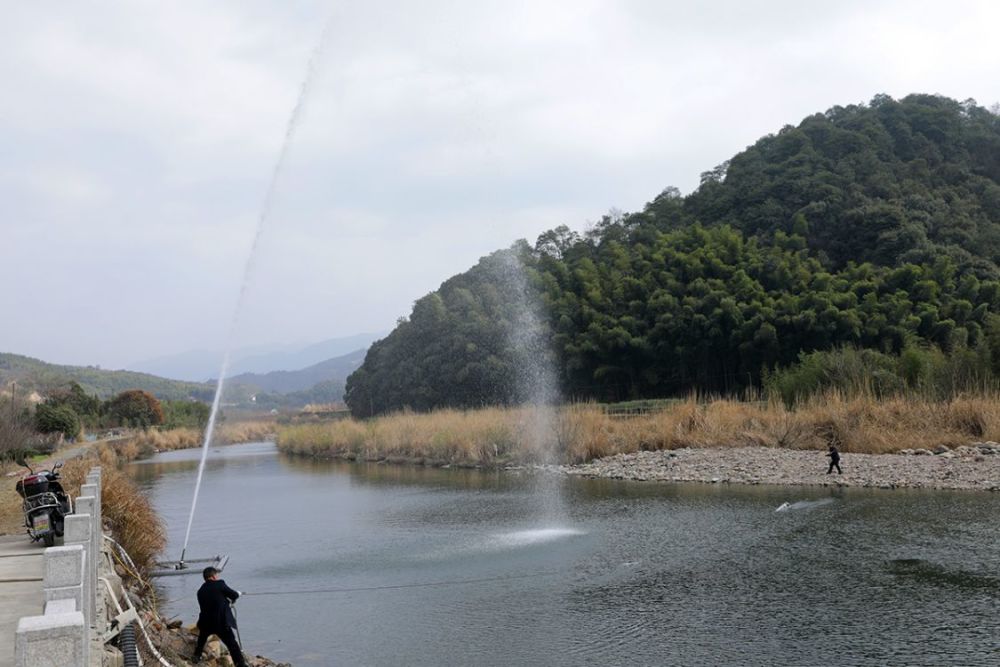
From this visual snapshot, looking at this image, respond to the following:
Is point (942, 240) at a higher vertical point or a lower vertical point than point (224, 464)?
higher

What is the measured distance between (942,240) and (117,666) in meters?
65.6

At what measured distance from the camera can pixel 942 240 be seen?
63.2 metres

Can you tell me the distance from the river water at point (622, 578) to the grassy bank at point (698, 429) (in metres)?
7.94

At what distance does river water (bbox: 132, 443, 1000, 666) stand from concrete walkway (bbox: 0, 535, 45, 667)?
9.55 ft

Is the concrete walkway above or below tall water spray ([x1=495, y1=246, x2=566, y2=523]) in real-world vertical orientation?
below

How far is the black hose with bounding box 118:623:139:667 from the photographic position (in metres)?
10.1

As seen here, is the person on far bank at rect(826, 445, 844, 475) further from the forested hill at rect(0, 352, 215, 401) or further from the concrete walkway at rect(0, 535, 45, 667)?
the forested hill at rect(0, 352, 215, 401)

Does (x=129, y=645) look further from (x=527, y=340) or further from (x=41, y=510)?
(x=527, y=340)

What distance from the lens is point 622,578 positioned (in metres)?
16.7

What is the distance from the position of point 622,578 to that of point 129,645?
30.8ft

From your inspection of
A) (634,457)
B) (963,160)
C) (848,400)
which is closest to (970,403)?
(848,400)

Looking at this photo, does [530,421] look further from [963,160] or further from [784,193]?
[963,160]

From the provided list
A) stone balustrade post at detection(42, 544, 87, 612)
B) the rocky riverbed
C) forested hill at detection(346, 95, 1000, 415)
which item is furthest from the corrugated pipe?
forested hill at detection(346, 95, 1000, 415)

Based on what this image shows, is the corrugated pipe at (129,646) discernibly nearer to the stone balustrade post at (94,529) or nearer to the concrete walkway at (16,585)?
the stone balustrade post at (94,529)
